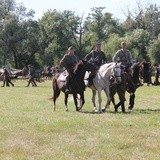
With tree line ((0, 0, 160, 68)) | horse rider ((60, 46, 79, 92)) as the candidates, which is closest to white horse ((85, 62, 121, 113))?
horse rider ((60, 46, 79, 92))

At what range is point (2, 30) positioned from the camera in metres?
80.8

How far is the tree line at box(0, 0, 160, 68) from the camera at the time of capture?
260ft

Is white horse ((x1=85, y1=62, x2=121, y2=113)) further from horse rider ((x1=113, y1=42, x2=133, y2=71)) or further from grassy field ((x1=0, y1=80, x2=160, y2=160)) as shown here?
grassy field ((x1=0, y1=80, x2=160, y2=160))

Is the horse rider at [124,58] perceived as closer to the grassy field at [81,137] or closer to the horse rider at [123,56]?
the horse rider at [123,56]

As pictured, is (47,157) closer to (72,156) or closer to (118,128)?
(72,156)

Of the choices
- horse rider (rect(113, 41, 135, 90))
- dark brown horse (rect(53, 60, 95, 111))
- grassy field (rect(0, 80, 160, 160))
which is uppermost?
horse rider (rect(113, 41, 135, 90))

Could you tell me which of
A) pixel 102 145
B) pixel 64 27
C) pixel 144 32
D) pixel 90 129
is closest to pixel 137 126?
pixel 90 129

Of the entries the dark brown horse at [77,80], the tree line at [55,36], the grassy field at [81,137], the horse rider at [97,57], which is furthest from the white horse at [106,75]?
the tree line at [55,36]

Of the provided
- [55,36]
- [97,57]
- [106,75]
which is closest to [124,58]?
[97,57]

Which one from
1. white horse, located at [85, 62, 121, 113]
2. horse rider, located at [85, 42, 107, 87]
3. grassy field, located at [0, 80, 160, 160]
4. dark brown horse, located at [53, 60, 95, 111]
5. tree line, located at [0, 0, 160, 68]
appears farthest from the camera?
tree line, located at [0, 0, 160, 68]

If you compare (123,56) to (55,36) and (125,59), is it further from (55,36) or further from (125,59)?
(55,36)

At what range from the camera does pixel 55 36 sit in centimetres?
9006

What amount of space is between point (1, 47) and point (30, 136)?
71053 mm

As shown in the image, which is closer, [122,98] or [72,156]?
[72,156]
